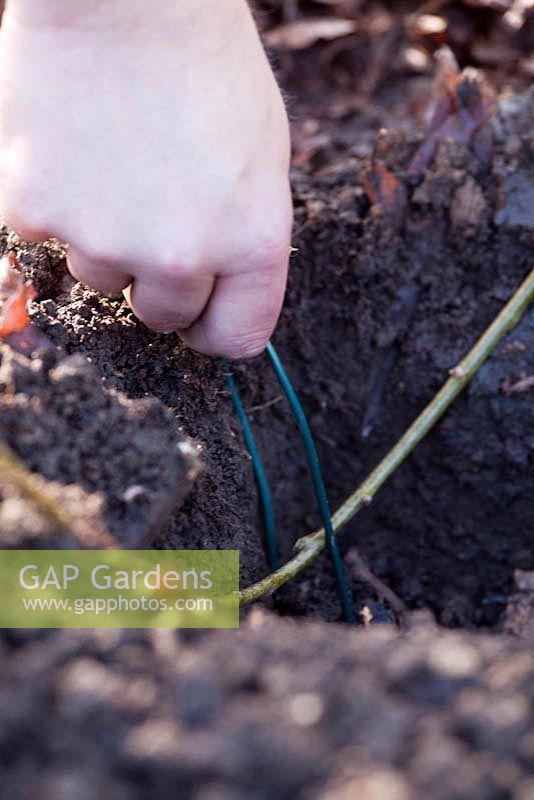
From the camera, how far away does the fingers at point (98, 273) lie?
3.23ft

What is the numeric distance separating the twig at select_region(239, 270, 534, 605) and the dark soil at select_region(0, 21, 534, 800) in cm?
6

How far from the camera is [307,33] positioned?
92.5 inches

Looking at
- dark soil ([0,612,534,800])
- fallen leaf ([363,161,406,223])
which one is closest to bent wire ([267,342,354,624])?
fallen leaf ([363,161,406,223])

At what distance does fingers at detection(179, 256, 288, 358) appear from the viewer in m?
1.02

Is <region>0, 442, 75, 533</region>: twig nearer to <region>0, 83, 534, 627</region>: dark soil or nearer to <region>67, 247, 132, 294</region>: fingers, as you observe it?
<region>67, 247, 132, 294</region>: fingers

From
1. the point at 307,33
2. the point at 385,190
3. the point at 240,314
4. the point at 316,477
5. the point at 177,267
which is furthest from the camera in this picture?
the point at 307,33

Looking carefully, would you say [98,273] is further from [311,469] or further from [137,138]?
[311,469]

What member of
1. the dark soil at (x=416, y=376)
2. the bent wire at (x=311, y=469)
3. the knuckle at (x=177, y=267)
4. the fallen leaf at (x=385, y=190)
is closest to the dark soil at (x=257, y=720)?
the knuckle at (x=177, y=267)

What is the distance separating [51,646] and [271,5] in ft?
7.55
